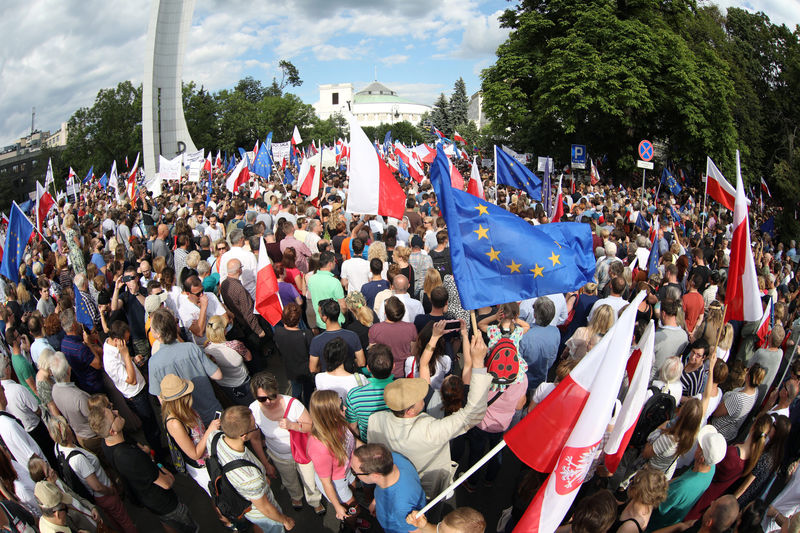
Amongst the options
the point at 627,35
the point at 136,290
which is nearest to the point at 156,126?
the point at 627,35

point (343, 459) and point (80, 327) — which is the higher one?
point (80, 327)

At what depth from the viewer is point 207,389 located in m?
4.43

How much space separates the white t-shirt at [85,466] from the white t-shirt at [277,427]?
3.65 feet

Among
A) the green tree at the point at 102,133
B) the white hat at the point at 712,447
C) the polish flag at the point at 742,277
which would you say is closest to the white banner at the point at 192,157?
the polish flag at the point at 742,277

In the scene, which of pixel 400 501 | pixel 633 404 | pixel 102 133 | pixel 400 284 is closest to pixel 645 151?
pixel 400 284

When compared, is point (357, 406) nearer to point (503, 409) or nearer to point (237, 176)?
point (503, 409)

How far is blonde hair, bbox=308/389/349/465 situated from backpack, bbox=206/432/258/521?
47cm

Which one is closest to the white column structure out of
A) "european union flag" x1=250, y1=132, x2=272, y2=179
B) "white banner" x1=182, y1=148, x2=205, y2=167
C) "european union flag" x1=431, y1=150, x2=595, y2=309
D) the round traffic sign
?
"white banner" x1=182, y1=148, x2=205, y2=167

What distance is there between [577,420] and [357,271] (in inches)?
151

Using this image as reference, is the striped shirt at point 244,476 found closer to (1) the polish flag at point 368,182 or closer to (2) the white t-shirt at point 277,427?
(2) the white t-shirt at point 277,427

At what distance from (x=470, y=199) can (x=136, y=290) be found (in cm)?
418

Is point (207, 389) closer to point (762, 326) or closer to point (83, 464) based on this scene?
point (83, 464)

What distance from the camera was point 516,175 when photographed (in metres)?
11.2

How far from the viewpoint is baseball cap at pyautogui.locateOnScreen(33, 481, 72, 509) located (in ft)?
9.77
